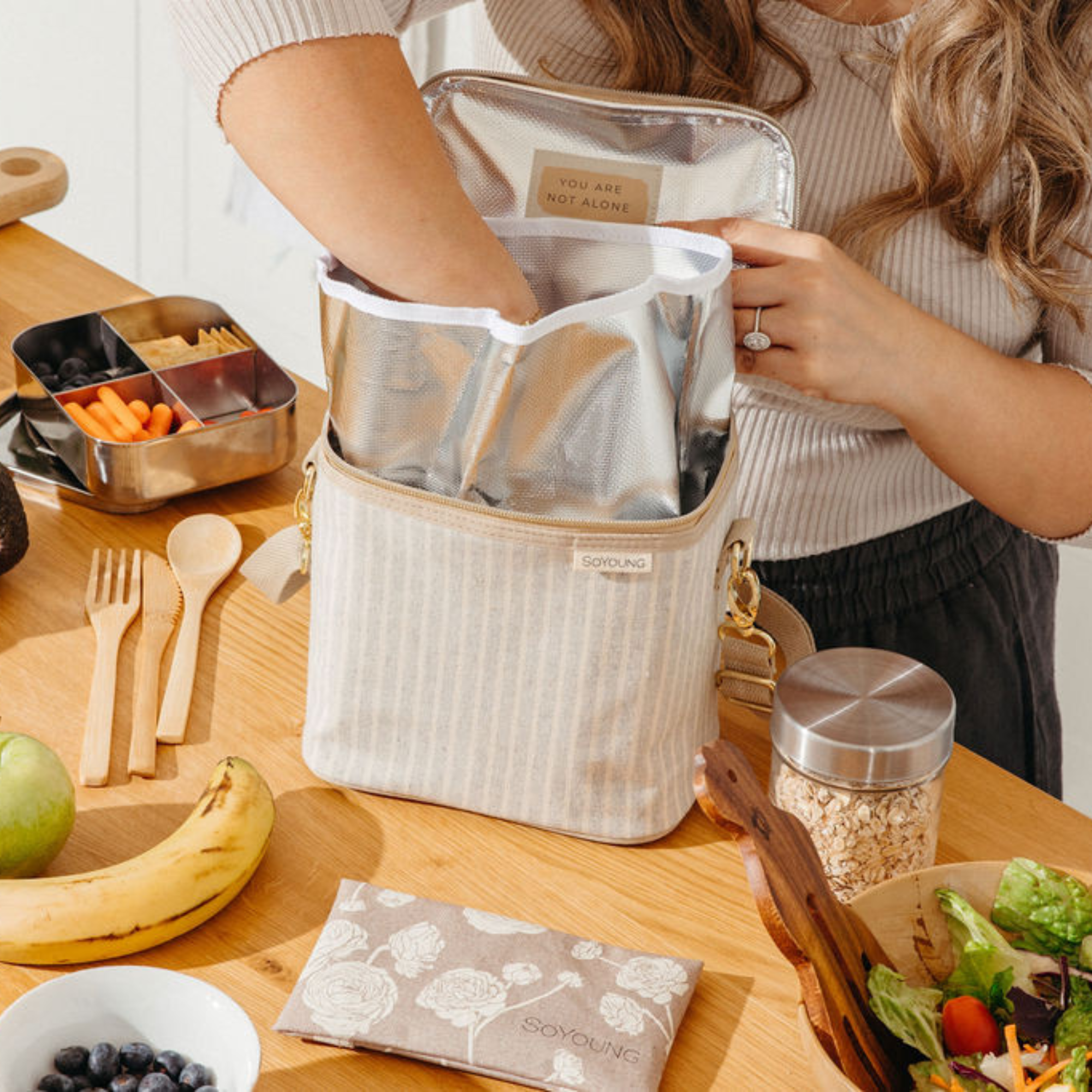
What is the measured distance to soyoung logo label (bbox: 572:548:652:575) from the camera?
0.82 metres

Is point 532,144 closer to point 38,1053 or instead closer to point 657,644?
point 657,644

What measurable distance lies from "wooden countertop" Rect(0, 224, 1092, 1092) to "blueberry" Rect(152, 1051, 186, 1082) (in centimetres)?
5

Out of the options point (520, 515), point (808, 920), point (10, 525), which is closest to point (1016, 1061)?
point (808, 920)

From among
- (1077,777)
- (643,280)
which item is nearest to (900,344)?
(643,280)

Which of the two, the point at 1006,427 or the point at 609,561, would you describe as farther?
the point at 1006,427

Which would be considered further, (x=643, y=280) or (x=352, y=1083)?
(x=643, y=280)

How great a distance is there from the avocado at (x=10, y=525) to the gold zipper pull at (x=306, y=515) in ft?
0.72

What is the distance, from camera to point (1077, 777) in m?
2.38

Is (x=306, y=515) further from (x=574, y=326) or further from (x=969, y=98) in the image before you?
(x=969, y=98)

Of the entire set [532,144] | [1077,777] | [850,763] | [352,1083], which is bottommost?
[1077,777]

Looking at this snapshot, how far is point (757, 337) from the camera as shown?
92cm

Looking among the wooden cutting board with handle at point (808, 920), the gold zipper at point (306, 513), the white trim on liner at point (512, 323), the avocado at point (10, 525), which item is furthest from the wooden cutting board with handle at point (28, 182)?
the wooden cutting board with handle at point (808, 920)

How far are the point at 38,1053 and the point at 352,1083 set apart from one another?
0.15 metres

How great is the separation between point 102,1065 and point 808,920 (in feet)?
1.11
